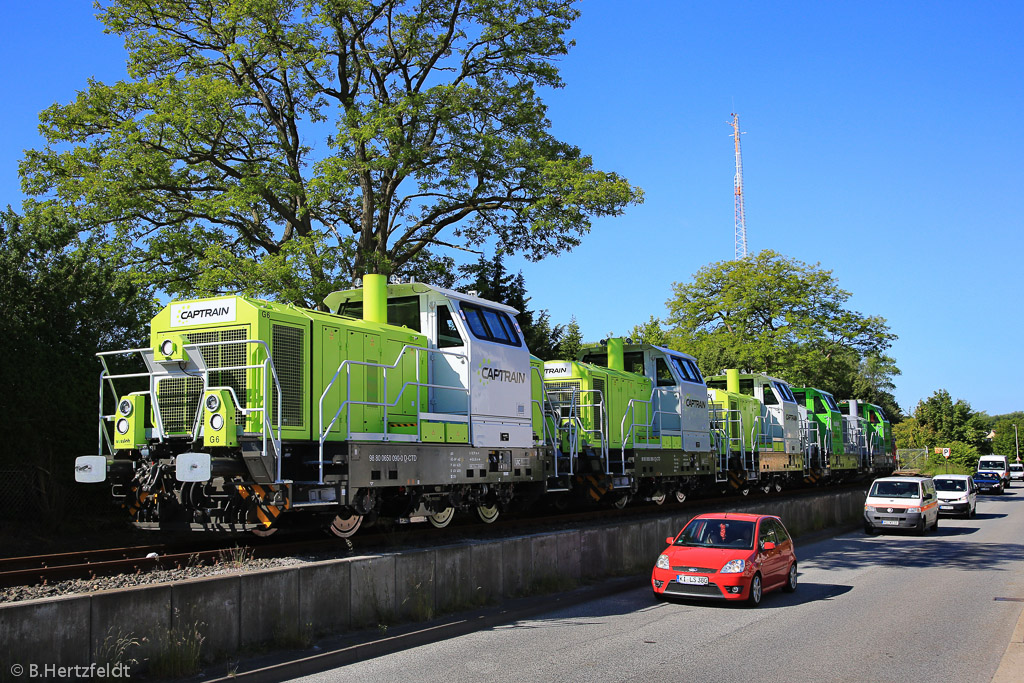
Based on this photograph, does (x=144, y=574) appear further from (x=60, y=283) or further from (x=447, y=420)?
(x=60, y=283)

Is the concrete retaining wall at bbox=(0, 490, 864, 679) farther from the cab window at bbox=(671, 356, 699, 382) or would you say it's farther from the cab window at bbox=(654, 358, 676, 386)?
the cab window at bbox=(671, 356, 699, 382)

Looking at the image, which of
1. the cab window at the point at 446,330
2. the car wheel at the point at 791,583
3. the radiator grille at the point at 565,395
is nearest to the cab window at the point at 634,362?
the radiator grille at the point at 565,395

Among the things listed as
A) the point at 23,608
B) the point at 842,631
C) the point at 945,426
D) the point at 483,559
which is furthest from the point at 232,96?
the point at 945,426

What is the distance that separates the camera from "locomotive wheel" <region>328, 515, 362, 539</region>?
11.9m

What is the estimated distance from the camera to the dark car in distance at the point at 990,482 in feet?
157

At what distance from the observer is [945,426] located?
6769 cm

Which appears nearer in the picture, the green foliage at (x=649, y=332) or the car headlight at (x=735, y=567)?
the car headlight at (x=735, y=567)

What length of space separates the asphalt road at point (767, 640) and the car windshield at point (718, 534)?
94cm

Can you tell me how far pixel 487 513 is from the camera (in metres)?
15.4

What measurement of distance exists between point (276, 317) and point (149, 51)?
1461 cm

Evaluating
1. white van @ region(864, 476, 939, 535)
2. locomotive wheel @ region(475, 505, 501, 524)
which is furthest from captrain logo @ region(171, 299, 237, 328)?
white van @ region(864, 476, 939, 535)

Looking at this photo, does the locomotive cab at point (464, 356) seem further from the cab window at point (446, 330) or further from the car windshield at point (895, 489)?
the car windshield at point (895, 489)

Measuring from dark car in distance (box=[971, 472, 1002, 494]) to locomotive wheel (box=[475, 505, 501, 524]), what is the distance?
4272cm

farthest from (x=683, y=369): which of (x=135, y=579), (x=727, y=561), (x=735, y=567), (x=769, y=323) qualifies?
(x=769, y=323)
